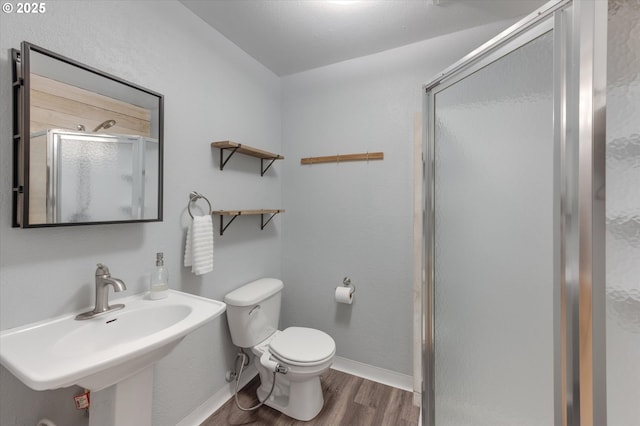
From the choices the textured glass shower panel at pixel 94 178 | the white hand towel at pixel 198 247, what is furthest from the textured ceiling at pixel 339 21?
the white hand towel at pixel 198 247

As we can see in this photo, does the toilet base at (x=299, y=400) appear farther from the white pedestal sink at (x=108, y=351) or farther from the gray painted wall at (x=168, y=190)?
the white pedestal sink at (x=108, y=351)

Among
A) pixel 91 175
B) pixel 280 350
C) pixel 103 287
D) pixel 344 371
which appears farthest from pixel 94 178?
pixel 344 371

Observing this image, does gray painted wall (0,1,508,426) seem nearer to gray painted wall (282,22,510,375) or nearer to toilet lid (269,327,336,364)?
gray painted wall (282,22,510,375)

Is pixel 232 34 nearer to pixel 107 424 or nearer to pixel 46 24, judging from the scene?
pixel 46 24

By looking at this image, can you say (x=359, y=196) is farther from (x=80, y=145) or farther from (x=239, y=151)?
(x=80, y=145)

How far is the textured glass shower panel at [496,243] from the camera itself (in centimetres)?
81

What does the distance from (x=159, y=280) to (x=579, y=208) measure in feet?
5.09

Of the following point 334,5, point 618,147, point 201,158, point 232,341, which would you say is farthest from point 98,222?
point 618,147

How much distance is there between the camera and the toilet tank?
1.58m

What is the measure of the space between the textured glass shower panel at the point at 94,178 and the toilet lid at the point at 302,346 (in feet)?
3.50

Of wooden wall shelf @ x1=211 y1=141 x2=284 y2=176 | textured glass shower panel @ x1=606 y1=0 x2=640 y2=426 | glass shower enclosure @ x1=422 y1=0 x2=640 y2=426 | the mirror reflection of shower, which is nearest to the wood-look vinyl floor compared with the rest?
glass shower enclosure @ x1=422 y1=0 x2=640 y2=426

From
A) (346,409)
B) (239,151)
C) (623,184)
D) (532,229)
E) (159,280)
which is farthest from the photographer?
(239,151)

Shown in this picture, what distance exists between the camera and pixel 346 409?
1.59m

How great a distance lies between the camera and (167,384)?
1.31 metres
